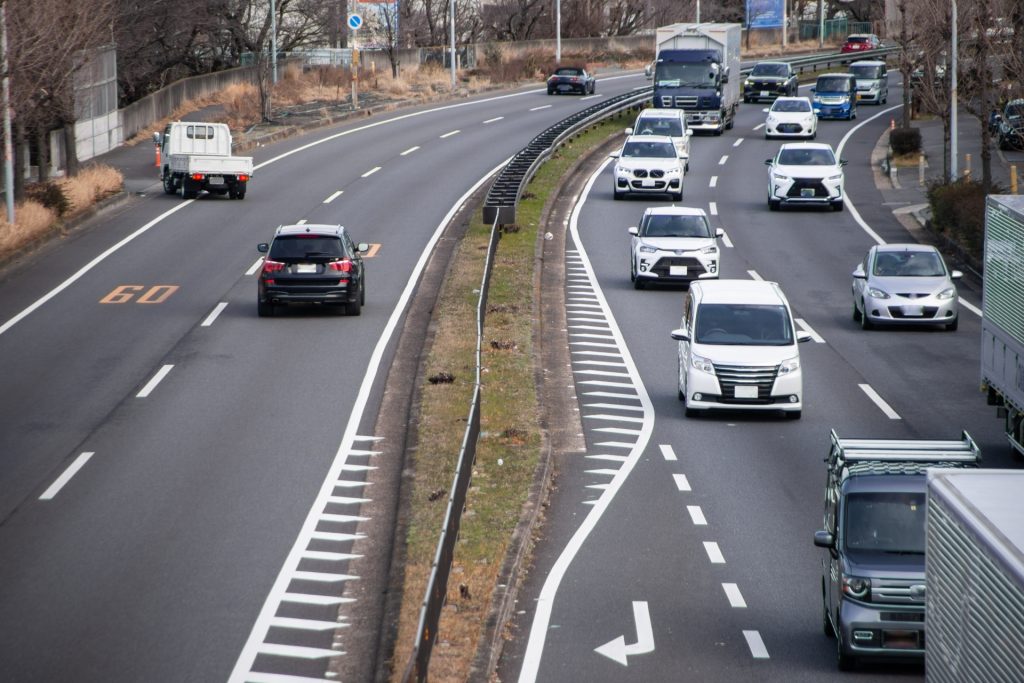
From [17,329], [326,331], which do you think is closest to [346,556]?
[326,331]

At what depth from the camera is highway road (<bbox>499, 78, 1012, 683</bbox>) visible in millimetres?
13492

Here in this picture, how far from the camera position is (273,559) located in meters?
15.9

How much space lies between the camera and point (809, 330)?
30.2m

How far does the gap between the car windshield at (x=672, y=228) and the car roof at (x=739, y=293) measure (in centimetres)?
920

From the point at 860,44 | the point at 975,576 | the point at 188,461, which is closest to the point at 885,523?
the point at 975,576

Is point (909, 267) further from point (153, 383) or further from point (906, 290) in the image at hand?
point (153, 383)

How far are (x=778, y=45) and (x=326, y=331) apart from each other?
88062 mm

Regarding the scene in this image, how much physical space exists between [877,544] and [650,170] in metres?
33.6

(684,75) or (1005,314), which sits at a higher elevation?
(684,75)

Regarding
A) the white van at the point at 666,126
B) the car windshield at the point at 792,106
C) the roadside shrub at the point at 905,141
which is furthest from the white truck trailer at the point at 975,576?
the car windshield at the point at 792,106

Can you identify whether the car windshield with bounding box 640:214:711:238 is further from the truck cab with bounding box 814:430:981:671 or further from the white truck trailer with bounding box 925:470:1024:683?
the white truck trailer with bounding box 925:470:1024:683

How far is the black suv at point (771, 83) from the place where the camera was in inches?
2931

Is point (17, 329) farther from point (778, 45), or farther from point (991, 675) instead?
point (778, 45)

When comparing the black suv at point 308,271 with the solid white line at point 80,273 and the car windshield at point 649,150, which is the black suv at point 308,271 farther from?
the car windshield at point 649,150
